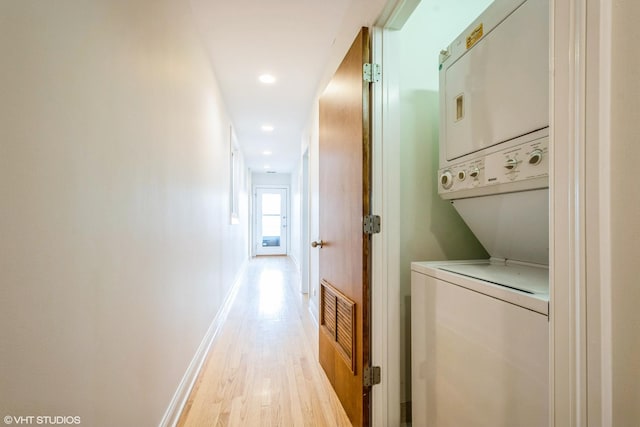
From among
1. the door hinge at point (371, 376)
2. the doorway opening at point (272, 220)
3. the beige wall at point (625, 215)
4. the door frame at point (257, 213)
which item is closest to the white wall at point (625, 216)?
the beige wall at point (625, 215)

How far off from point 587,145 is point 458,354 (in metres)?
0.85

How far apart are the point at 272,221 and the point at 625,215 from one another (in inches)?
361

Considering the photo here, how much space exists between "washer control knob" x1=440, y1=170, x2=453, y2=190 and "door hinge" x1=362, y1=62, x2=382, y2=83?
58 cm

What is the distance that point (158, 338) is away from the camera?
141 centimetres

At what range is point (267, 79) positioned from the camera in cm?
300

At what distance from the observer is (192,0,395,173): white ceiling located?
1.96m

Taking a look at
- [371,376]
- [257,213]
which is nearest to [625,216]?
[371,376]

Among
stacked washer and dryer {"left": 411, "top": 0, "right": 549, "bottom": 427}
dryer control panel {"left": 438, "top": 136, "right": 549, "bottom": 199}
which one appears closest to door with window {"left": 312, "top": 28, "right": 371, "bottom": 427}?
stacked washer and dryer {"left": 411, "top": 0, "right": 549, "bottom": 427}

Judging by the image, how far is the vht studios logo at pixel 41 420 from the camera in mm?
618

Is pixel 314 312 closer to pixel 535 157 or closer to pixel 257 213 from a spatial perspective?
pixel 535 157

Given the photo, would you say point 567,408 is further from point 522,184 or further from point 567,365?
point 522,184

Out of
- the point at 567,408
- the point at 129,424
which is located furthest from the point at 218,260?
the point at 567,408

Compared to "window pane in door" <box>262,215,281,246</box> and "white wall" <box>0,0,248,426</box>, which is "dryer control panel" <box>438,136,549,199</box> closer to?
"white wall" <box>0,0,248,426</box>

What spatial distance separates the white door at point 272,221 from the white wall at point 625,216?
906cm
